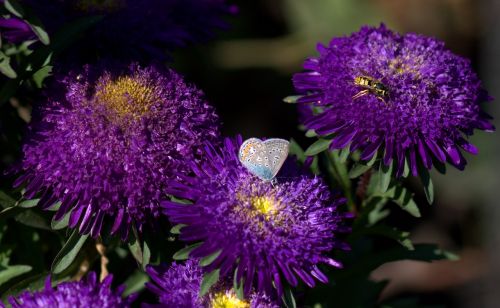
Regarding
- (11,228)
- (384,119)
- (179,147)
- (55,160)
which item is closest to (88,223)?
(55,160)

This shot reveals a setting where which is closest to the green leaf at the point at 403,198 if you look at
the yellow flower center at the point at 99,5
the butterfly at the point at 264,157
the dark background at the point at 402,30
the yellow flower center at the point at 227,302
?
the butterfly at the point at 264,157

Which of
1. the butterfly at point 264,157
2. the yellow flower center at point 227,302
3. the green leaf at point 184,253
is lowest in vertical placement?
the yellow flower center at point 227,302

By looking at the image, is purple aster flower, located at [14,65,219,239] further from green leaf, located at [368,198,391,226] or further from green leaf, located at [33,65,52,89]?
green leaf, located at [368,198,391,226]

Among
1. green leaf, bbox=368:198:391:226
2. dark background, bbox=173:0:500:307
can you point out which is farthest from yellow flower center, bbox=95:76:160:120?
dark background, bbox=173:0:500:307

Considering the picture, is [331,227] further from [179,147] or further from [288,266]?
[179,147]

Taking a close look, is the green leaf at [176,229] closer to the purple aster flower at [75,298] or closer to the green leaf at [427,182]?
the purple aster flower at [75,298]

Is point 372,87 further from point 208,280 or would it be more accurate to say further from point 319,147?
point 208,280

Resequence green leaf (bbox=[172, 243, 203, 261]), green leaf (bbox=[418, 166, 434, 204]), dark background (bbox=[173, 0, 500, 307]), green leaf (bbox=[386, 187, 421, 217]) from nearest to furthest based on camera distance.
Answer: green leaf (bbox=[172, 243, 203, 261]) → green leaf (bbox=[418, 166, 434, 204]) → green leaf (bbox=[386, 187, 421, 217]) → dark background (bbox=[173, 0, 500, 307])
